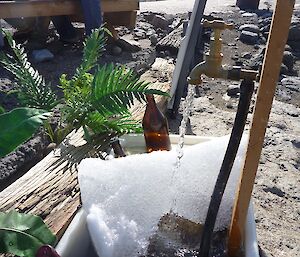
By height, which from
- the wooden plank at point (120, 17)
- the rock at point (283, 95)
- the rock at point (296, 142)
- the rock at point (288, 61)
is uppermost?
the wooden plank at point (120, 17)

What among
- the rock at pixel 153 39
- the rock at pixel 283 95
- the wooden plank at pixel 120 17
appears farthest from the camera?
the rock at pixel 153 39

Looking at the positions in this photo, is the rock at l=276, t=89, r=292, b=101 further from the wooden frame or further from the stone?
the stone

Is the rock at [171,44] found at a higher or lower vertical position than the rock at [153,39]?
higher

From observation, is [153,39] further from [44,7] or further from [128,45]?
[44,7]

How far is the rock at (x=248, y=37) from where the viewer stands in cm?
618

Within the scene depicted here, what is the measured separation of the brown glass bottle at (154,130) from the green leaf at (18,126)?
72cm

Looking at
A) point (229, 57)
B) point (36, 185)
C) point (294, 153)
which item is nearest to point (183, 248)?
point (36, 185)

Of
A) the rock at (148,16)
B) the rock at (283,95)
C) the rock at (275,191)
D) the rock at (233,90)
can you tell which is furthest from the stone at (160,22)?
the rock at (275,191)

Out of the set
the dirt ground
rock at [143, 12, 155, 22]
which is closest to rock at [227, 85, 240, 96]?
the dirt ground

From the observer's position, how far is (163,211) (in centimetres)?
182

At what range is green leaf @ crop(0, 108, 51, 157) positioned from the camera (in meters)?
1.77

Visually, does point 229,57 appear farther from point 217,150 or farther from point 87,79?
point 217,150

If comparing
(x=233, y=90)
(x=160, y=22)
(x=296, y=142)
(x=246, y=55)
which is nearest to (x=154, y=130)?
(x=296, y=142)

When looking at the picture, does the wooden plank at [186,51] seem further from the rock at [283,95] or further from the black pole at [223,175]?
the black pole at [223,175]
